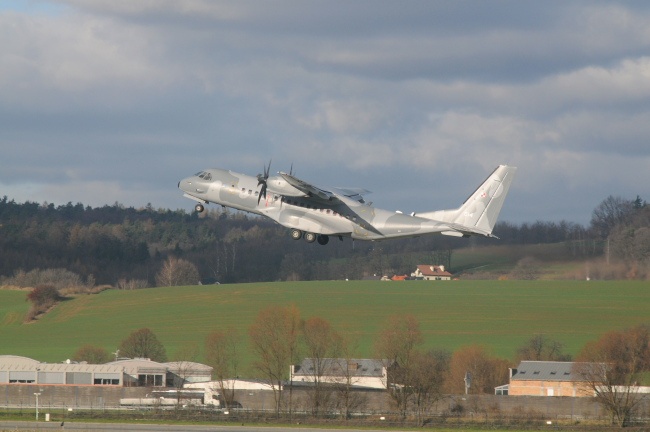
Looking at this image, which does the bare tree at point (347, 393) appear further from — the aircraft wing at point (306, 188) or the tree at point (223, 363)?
the aircraft wing at point (306, 188)

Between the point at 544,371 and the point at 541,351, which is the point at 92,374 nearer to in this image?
the point at 544,371

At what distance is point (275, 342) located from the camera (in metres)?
86.4

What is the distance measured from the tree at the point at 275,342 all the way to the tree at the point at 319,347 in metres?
1.03

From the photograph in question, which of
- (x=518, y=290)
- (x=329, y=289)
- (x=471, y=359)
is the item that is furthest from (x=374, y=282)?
(x=471, y=359)

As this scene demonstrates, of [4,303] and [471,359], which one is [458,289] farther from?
[4,303]

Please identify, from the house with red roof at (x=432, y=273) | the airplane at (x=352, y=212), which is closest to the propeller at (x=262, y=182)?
the airplane at (x=352, y=212)

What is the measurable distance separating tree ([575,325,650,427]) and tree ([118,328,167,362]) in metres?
36.4

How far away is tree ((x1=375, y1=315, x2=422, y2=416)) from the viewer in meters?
77.9

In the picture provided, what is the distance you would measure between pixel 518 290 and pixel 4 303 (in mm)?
61249

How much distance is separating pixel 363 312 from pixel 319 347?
33.3 metres

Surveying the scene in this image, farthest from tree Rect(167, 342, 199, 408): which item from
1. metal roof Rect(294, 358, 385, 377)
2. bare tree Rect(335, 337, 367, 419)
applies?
bare tree Rect(335, 337, 367, 419)

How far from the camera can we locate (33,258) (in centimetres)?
17950

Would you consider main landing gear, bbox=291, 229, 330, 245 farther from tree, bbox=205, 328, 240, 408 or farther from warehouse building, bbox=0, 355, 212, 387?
warehouse building, bbox=0, 355, 212, 387

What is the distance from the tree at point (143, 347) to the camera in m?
104
